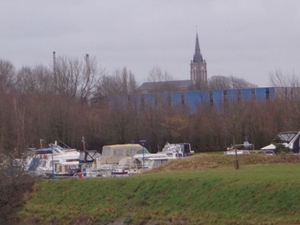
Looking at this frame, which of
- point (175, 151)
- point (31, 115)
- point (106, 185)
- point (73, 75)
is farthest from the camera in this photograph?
point (73, 75)

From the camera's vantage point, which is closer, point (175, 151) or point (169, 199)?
point (169, 199)

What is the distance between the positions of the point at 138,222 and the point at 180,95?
64.1 metres

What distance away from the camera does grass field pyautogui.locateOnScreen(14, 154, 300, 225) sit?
24562 millimetres

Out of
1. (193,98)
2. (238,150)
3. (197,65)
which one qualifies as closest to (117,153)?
(238,150)

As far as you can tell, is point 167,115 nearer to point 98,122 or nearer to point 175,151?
point 98,122

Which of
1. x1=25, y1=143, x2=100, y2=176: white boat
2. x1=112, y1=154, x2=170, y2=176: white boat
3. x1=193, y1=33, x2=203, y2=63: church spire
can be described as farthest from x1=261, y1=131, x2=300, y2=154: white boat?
x1=193, y1=33, x2=203, y2=63: church spire

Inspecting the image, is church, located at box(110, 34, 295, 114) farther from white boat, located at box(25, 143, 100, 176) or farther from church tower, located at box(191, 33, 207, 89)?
church tower, located at box(191, 33, 207, 89)

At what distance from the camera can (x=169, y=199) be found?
2884 centimetres

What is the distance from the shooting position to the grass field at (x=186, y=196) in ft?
80.6

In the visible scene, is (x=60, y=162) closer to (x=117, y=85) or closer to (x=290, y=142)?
(x=290, y=142)

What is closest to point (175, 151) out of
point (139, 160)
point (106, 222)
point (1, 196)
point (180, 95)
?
point (139, 160)

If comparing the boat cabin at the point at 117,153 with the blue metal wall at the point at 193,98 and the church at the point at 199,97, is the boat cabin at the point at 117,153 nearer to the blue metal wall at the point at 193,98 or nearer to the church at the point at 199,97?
the church at the point at 199,97

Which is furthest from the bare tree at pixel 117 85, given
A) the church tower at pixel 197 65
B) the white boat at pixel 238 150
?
the church tower at pixel 197 65

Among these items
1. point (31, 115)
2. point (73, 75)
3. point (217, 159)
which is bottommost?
point (217, 159)
